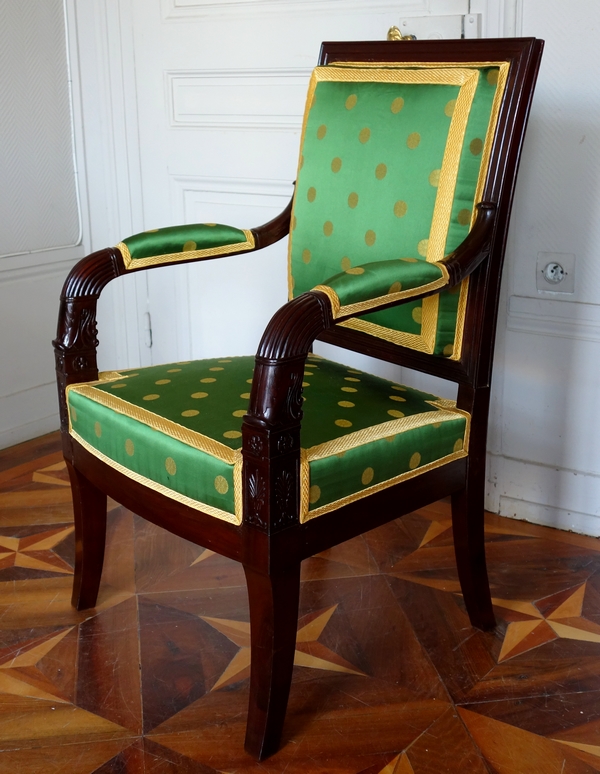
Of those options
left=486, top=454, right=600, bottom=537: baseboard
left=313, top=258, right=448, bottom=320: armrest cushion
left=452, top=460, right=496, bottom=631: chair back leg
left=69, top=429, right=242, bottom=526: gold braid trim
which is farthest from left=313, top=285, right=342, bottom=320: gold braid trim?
left=486, top=454, right=600, bottom=537: baseboard

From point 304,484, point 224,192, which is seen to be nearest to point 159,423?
point 304,484

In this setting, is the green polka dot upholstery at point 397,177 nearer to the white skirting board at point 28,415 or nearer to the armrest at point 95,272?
the armrest at point 95,272

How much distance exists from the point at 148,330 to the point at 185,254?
1.04 metres

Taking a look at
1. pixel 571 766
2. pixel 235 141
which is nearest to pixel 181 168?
pixel 235 141

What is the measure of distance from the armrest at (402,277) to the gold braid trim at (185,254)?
40 centimetres

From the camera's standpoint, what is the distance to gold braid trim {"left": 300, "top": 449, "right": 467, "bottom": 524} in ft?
3.71

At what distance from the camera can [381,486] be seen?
1.21m

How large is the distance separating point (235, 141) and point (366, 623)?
125 cm

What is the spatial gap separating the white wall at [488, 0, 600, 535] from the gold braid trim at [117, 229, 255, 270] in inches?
24.7

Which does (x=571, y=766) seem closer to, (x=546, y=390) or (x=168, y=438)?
(x=168, y=438)

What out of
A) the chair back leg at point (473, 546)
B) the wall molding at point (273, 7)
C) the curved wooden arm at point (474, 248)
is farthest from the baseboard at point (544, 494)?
the wall molding at point (273, 7)

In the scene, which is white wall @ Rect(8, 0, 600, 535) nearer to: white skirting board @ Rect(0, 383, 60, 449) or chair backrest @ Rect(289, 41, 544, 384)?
white skirting board @ Rect(0, 383, 60, 449)

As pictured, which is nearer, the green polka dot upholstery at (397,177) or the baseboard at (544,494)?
the green polka dot upholstery at (397,177)

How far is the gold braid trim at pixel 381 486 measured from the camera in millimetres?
1132
